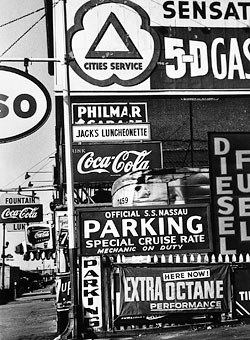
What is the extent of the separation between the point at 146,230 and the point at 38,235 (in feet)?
62.6

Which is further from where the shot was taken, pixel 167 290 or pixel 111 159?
pixel 111 159

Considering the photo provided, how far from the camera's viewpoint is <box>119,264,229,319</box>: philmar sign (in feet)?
42.9

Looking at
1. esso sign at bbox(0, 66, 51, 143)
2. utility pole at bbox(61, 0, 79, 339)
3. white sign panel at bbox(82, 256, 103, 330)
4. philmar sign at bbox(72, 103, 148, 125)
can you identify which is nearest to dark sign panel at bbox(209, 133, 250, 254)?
white sign panel at bbox(82, 256, 103, 330)

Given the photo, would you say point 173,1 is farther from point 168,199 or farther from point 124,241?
point 124,241

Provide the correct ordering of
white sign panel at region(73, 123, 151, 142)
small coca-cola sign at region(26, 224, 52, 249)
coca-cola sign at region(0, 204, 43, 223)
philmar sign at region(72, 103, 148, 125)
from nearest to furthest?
white sign panel at region(73, 123, 151, 142) < philmar sign at region(72, 103, 148, 125) < coca-cola sign at region(0, 204, 43, 223) < small coca-cola sign at region(26, 224, 52, 249)

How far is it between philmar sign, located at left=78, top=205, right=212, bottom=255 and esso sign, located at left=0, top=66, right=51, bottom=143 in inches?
101

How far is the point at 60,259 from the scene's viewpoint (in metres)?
15.3

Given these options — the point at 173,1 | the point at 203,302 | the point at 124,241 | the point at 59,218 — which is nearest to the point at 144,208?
the point at 124,241

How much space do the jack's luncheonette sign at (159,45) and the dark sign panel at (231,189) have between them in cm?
808

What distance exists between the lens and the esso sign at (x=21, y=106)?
38.8 ft

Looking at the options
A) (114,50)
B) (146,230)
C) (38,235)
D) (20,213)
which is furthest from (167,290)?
(38,235)

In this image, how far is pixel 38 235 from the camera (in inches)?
1260

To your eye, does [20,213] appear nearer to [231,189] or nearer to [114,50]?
[114,50]

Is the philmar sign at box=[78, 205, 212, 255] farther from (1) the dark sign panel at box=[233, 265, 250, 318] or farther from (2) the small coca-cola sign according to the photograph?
(2) the small coca-cola sign
